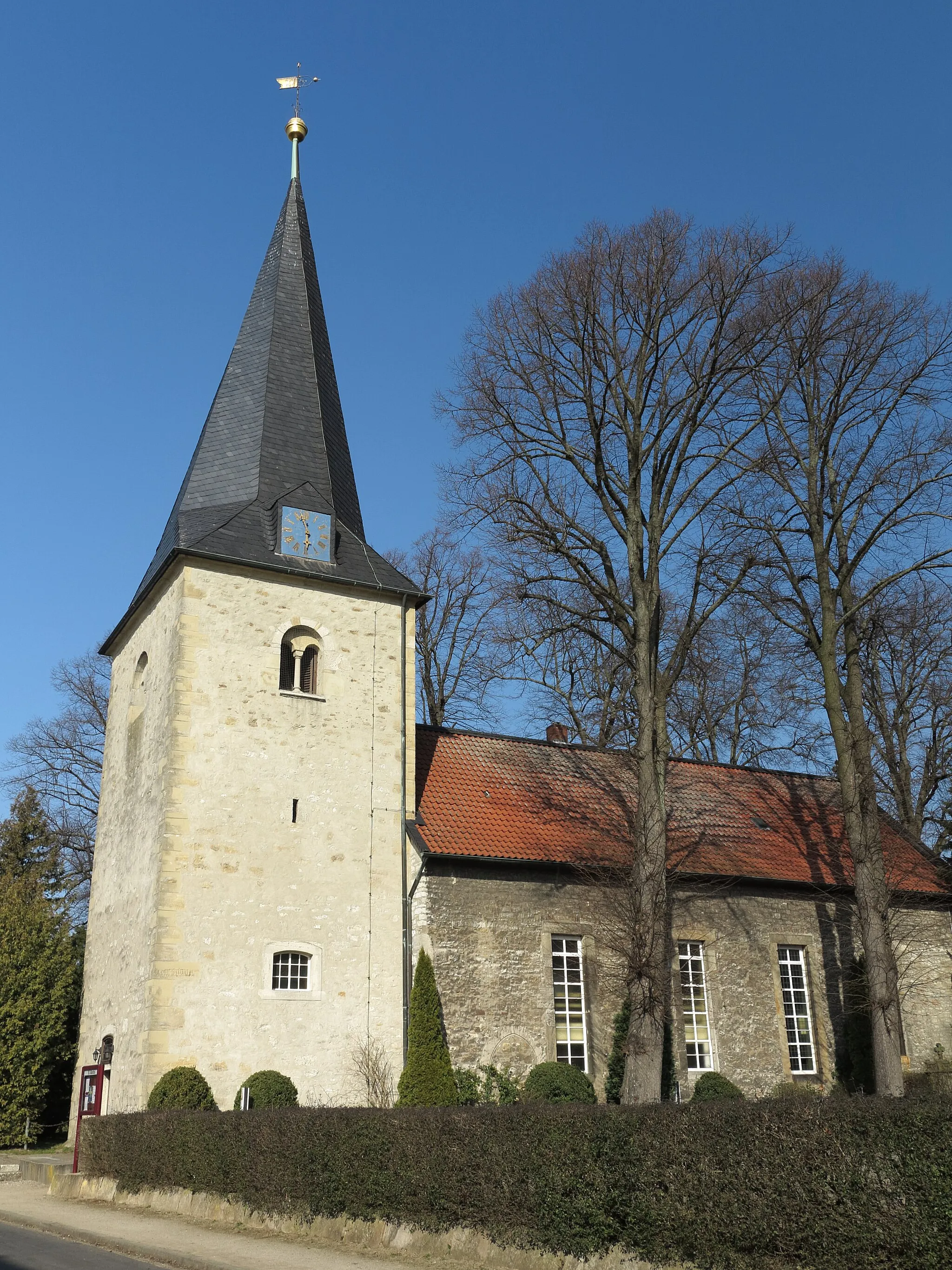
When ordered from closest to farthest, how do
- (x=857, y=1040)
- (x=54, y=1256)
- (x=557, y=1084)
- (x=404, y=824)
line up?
(x=54, y=1256) < (x=557, y=1084) < (x=404, y=824) < (x=857, y=1040)

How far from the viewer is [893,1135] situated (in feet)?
24.4

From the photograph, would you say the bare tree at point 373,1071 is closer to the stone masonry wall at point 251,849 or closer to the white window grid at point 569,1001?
the stone masonry wall at point 251,849

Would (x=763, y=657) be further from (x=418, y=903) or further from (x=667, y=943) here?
(x=418, y=903)

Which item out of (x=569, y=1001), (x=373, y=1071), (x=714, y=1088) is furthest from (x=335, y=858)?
(x=714, y=1088)

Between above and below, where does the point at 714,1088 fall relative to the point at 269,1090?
below

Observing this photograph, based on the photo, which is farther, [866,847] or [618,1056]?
[618,1056]

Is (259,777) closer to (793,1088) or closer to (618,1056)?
(618,1056)

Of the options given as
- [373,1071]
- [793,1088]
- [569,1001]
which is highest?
[569,1001]

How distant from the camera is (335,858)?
19.1 m

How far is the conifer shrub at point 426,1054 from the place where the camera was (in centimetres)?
1691

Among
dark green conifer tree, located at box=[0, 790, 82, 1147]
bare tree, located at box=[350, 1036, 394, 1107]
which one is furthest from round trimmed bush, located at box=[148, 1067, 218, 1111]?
dark green conifer tree, located at box=[0, 790, 82, 1147]

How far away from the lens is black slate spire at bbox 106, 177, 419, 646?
67.0 feet

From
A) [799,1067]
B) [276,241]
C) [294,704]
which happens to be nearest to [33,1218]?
[294,704]

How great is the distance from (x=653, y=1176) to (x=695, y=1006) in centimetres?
1265
